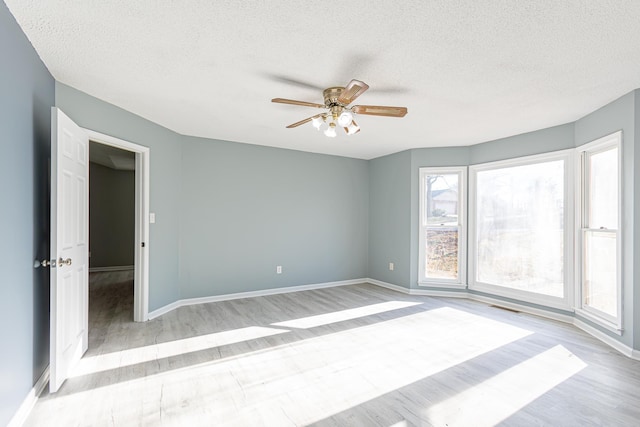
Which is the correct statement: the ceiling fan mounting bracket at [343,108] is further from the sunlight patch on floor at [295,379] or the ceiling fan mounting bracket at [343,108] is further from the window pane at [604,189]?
the window pane at [604,189]

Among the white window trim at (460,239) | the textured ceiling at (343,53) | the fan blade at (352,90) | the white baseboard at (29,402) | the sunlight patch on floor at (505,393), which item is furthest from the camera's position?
the white window trim at (460,239)

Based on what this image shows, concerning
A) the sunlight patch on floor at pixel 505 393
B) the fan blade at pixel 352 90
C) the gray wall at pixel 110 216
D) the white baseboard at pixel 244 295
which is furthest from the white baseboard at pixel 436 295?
the gray wall at pixel 110 216

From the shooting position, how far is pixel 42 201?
7.76ft

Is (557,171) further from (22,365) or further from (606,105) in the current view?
(22,365)

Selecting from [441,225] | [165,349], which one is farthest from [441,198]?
[165,349]

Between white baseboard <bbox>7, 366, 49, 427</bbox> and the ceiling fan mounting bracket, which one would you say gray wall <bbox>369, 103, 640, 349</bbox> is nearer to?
the ceiling fan mounting bracket

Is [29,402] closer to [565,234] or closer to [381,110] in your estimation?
[381,110]

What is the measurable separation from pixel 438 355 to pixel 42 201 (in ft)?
11.5

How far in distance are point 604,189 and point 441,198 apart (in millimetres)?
2081

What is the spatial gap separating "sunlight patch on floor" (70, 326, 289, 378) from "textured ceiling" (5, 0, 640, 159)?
242 cm

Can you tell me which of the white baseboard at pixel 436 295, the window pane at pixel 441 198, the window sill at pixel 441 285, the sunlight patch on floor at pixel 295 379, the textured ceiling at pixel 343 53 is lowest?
the sunlight patch on floor at pixel 295 379

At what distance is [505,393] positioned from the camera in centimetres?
229

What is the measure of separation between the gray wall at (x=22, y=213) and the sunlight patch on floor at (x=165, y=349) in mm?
340

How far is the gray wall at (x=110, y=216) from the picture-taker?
24.0 ft
